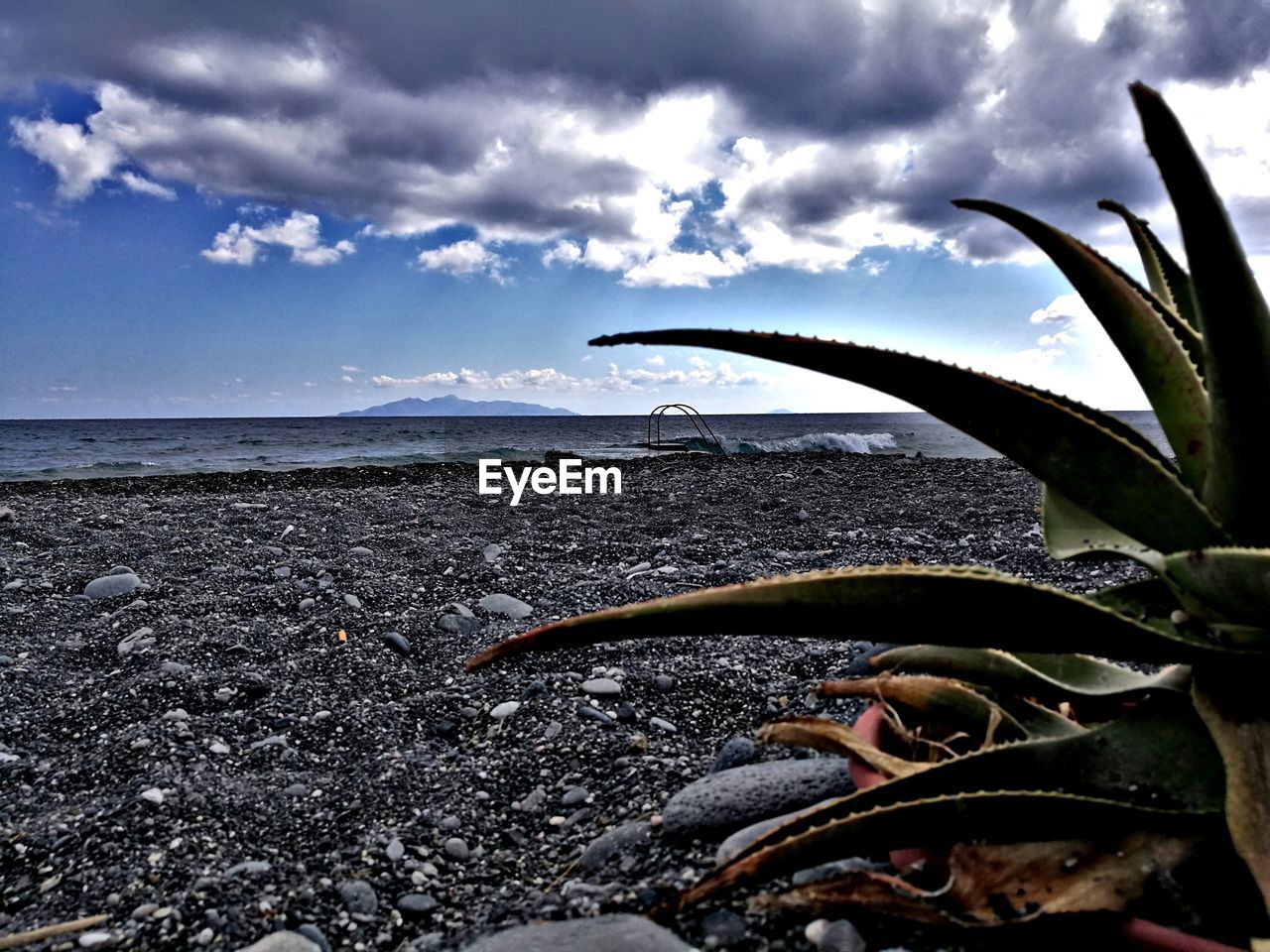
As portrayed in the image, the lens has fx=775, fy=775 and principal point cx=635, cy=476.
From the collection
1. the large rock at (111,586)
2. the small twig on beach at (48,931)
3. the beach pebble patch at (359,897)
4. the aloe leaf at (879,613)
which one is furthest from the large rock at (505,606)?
the aloe leaf at (879,613)

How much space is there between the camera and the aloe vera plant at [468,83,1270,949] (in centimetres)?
95

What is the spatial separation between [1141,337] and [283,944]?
6.07 feet

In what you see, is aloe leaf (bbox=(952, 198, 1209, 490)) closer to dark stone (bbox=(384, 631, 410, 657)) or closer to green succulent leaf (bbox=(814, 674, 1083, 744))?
green succulent leaf (bbox=(814, 674, 1083, 744))

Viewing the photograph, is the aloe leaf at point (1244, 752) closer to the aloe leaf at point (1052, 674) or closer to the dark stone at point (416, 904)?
the aloe leaf at point (1052, 674)

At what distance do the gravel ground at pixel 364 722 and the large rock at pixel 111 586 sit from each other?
11 cm

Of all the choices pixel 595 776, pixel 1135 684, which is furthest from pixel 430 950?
pixel 1135 684

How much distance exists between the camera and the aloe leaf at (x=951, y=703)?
135 cm

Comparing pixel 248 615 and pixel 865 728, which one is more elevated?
pixel 865 728

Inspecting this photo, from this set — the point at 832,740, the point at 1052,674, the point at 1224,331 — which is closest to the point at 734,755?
the point at 832,740

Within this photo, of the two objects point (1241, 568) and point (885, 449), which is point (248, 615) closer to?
point (1241, 568)

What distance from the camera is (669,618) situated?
0.96 meters

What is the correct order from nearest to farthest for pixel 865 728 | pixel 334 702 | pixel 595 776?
1. pixel 865 728
2. pixel 595 776
3. pixel 334 702

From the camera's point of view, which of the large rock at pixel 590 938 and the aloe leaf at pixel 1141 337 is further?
the large rock at pixel 590 938

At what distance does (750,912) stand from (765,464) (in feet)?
38.5
